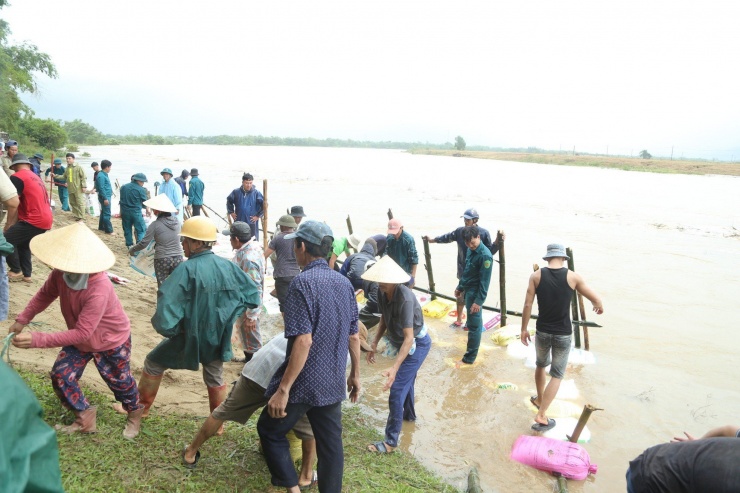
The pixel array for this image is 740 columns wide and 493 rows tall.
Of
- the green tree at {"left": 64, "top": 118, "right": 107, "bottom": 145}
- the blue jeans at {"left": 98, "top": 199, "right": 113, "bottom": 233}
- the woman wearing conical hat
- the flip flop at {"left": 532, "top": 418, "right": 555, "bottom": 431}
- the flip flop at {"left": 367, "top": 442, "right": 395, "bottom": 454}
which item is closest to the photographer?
the flip flop at {"left": 367, "top": 442, "right": 395, "bottom": 454}

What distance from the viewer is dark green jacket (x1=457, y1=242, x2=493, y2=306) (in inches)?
241

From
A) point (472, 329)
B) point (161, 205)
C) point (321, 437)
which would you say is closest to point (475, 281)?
point (472, 329)

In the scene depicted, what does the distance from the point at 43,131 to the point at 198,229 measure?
46.7 m

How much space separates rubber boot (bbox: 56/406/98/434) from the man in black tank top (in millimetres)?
3777

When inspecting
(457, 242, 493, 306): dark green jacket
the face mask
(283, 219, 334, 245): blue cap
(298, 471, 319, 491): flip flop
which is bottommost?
(298, 471, 319, 491): flip flop

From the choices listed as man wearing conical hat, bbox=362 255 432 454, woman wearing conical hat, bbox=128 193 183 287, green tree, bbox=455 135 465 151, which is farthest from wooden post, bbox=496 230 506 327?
green tree, bbox=455 135 465 151

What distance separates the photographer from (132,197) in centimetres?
918

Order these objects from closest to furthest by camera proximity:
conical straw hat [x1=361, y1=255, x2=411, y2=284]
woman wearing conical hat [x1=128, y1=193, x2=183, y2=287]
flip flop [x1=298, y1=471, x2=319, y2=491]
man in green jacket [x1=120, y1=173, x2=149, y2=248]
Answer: flip flop [x1=298, y1=471, x2=319, y2=491], conical straw hat [x1=361, y1=255, x2=411, y2=284], woman wearing conical hat [x1=128, y1=193, x2=183, y2=287], man in green jacket [x1=120, y1=173, x2=149, y2=248]

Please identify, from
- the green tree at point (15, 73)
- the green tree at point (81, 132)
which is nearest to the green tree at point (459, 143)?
the green tree at point (81, 132)

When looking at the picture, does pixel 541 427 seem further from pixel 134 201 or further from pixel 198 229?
pixel 134 201

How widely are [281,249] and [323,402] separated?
3.17 metres

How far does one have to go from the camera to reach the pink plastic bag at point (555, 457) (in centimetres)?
432

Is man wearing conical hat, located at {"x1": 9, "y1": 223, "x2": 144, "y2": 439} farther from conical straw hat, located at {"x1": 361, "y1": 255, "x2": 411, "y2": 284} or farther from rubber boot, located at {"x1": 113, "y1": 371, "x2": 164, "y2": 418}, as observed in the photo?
conical straw hat, located at {"x1": 361, "y1": 255, "x2": 411, "y2": 284}

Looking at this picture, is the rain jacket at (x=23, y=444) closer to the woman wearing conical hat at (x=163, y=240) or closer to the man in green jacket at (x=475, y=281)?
the woman wearing conical hat at (x=163, y=240)
